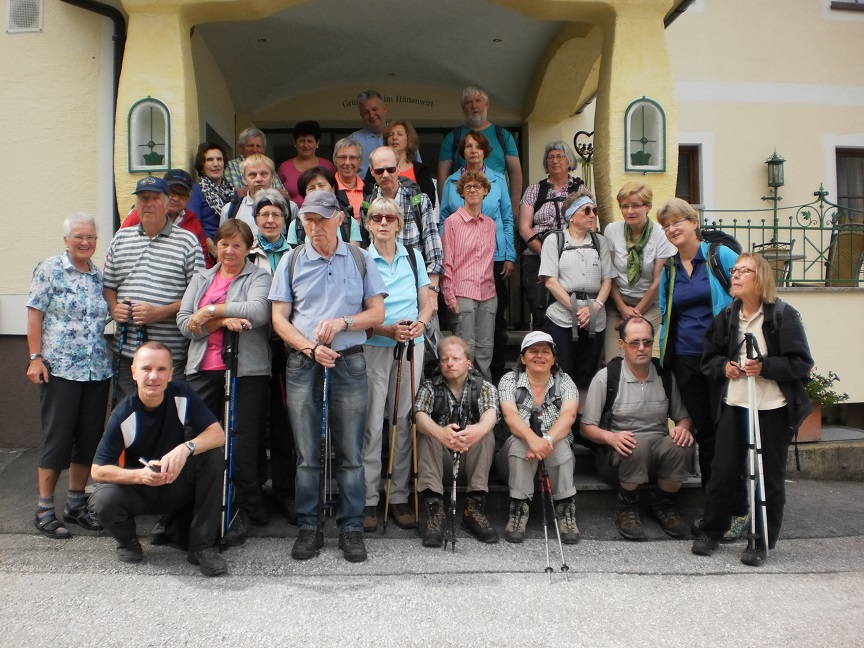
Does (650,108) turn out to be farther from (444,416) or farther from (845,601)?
(845,601)

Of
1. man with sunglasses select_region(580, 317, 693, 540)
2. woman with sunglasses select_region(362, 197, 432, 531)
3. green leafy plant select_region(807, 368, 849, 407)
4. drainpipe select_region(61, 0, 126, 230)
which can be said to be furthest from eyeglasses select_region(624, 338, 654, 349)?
drainpipe select_region(61, 0, 126, 230)

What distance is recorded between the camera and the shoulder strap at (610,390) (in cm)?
486

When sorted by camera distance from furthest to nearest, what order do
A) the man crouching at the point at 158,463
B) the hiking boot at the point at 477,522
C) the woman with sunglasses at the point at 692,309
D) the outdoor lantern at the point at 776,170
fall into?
1. the outdoor lantern at the point at 776,170
2. the woman with sunglasses at the point at 692,309
3. the hiking boot at the point at 477,522
4. the man crouching at the point at 158,463

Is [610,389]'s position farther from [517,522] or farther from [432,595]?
[432,595]

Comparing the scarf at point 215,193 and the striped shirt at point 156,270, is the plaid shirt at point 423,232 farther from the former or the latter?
the striped shirt at point 156,270

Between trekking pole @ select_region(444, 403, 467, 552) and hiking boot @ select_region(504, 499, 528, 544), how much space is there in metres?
0.32

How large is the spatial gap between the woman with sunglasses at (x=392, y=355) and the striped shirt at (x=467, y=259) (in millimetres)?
645

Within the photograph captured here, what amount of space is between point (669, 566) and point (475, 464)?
3.93 feet

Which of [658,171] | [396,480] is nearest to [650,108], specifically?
[658,171]

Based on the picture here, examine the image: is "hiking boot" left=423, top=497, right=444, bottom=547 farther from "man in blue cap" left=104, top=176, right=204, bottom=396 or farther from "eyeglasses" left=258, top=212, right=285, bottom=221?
"eyeglasses" left=258, top=212, right=285, bottom=221

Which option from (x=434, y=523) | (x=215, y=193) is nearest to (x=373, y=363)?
(x=434, y=523)

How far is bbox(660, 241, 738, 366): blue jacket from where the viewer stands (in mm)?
4781

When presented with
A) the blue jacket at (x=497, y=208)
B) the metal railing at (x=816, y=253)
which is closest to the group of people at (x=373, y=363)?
the blue jacket at (x=497, y=208)

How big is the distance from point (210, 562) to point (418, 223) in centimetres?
243
